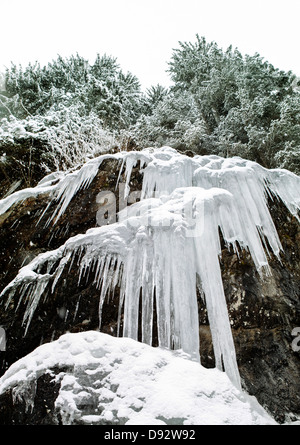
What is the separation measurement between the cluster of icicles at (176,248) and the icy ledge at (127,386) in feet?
0.83

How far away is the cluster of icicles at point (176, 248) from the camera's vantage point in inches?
109

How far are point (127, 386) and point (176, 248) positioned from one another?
4.45ft

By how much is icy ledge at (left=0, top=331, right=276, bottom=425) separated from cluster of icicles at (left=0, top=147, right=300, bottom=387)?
0.25m

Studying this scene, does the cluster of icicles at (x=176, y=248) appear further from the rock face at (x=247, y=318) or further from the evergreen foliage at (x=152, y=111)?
the evergreen foliage at (x=152, y=111)

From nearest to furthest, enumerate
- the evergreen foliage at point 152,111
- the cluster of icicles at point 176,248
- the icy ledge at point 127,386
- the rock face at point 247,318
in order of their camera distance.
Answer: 1. the icy ledge at point 127,386
2. the cluster of icicles at point 176,248
3. the rock face at point 247,318
4. the evergreen foliage at point 152,111

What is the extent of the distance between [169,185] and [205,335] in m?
2.03

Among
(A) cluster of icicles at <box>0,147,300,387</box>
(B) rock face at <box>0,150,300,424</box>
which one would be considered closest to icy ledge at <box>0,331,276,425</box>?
(A) cluster of icicles at <box>0,147,300,387</box>

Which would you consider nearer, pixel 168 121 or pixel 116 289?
pixel 116 289

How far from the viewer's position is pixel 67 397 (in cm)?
205

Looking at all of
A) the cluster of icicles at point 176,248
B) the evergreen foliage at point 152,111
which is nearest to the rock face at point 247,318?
the cluster of icicles at point 176,248

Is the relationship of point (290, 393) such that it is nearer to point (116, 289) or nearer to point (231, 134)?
point (116, 289)

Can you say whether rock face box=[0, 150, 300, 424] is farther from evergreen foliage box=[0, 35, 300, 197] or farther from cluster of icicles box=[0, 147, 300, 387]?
evergreen foliage box=[0, 35, 300, 197]

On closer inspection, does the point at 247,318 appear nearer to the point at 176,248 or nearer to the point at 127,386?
the point at 176,248
